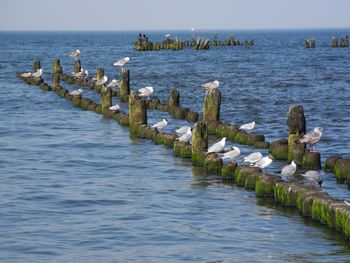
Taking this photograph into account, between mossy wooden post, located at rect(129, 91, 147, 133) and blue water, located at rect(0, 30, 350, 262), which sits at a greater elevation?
mossy wooden post, located at rect(129, 91, 147, 133)

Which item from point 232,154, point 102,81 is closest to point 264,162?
point 232,154

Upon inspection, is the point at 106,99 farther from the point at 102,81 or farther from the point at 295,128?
the point at 295,128

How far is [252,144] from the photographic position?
2245 cm

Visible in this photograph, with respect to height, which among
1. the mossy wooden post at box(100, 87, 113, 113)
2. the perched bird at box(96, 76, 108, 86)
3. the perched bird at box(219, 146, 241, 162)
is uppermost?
the perched bird at box(219, 146, 241, 162)

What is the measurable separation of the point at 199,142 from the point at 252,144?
115 inches

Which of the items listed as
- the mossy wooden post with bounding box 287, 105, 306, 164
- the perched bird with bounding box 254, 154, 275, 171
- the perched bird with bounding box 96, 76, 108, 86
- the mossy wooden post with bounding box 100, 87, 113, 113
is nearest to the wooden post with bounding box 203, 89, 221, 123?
the mossy wooden post with bounding box 287, 105, 306, 164

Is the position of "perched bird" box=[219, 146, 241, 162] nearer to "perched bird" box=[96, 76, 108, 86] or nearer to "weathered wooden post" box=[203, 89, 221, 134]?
"weathered wooden post" box=[203, 89, 221, 134]

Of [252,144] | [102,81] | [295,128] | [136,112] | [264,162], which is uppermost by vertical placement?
[295,128]

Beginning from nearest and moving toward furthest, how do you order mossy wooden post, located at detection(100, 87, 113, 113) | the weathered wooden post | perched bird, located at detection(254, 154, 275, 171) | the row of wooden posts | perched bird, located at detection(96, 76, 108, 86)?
the row of wooden posts
perched bird, located at detection(254, 154, 275, 171)
the weathered wooden post
mossy wooden post, located at detection(100, 87, 113, 113)
perched bird, located at detection(96, 76, 108, 86)

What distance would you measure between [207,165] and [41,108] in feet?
52.2

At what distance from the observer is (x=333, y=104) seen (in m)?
35.6

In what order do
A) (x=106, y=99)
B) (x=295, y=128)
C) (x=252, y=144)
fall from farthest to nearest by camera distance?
(x=106, y=99), (x=252, y=144), (x=295, y=128)

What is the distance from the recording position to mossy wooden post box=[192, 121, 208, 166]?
64.6 ft

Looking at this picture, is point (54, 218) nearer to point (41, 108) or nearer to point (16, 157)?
point (16, 157)
